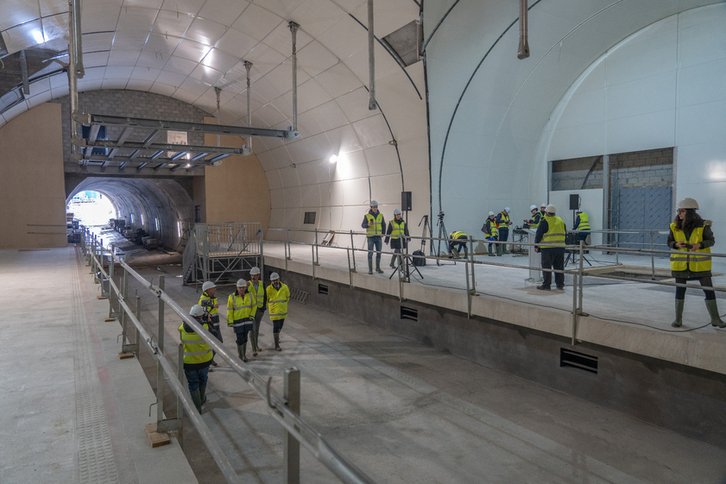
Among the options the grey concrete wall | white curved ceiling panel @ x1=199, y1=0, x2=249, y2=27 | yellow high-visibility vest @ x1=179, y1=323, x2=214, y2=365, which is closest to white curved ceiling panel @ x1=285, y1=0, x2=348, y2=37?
white curved ceiling panel @ x1=199, y1=0, x2=249, y2=27

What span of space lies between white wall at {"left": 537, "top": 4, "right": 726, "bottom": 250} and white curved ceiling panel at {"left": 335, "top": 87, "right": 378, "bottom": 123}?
7.05 m

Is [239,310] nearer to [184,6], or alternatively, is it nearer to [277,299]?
[277,299]

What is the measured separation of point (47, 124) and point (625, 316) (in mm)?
23537

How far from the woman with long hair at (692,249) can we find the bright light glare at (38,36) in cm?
1457

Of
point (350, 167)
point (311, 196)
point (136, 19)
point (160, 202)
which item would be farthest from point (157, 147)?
point (160, 202)

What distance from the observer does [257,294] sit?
9.27 m

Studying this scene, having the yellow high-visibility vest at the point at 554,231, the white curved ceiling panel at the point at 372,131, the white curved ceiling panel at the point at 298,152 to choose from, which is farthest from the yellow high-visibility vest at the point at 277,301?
the white curved ceiling panel at the point at 298,152

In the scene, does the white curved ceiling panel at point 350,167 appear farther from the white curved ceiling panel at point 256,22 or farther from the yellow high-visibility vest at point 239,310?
the yellow high-visibility vest at point 239,310

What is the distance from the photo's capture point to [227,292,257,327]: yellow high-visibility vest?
880 centimetres

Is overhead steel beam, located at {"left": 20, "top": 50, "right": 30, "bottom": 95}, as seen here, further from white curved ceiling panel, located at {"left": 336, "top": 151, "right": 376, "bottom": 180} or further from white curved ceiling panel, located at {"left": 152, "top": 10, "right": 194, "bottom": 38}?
white curved ceiling panel, located at {"left": 336, "top": 151, "right": 376, "bottom": 180}

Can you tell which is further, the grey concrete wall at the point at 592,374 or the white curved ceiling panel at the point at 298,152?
the white curved ceiling panel at the point at 298,152

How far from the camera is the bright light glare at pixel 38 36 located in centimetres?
1187

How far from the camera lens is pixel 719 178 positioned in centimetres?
1234

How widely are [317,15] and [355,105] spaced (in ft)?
11.3
